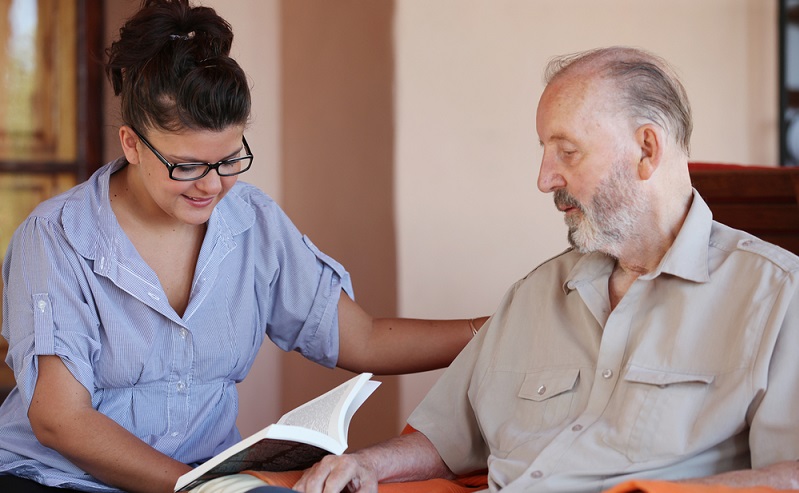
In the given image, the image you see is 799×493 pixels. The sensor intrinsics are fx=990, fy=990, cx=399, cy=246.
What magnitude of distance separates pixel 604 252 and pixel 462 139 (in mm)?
1231

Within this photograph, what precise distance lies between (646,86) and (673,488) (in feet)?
2.52

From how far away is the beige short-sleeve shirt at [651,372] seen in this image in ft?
5.31

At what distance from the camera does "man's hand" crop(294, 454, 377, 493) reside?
1785mm

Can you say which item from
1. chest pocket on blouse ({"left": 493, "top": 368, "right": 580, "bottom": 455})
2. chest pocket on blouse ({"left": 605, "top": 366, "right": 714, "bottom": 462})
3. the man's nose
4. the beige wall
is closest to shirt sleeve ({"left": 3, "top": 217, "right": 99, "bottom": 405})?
chest pocket on blouse ({"left": 493, "top": 368, "right": 580, "bottom": 455})

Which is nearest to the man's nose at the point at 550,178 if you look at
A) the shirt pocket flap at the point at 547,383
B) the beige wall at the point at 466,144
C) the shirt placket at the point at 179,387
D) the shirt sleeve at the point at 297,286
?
the shirt pocket flap at the point at 547,383

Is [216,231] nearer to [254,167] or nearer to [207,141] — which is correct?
[207,141]

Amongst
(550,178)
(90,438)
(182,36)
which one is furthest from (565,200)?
(90,438)

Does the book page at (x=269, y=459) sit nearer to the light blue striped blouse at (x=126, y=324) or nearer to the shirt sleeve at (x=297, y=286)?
the light blue striped blouse at (x=126, y=324)

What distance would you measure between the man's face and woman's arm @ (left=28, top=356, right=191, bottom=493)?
37.3 inches

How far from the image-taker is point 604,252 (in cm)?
192

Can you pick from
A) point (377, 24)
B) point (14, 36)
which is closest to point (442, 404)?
point (377, 24)

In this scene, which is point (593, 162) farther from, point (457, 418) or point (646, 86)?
point (457, 418)

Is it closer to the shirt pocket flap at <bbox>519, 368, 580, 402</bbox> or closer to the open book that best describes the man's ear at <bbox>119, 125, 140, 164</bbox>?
the open book

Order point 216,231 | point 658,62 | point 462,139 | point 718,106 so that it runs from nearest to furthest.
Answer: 1. point 658,62
2. point 216,231
3. point 462,139
4. point 718,106
